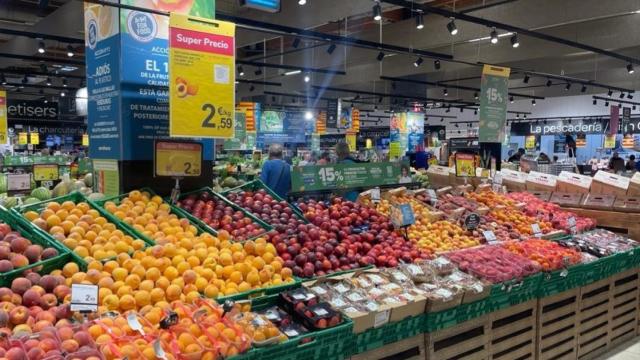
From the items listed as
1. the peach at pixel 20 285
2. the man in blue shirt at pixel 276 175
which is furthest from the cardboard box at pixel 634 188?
the peach at pixel 20 285

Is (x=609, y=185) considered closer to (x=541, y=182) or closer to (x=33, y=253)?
(x=541, y=182)

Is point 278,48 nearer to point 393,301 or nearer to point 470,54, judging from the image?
point 470,54

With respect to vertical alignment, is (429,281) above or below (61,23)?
below

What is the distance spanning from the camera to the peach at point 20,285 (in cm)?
241

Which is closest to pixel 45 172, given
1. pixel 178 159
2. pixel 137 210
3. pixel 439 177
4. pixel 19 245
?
pixel 178 159

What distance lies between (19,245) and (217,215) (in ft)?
4.62

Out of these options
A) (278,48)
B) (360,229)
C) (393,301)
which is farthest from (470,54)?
(393,301)

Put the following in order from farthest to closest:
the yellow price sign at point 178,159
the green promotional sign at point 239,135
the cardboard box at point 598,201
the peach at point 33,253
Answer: the green promotional sign at point 239,135
the cardboard box at point 598,201
the yellow price sign at point 178,159
the peach at point 33,253

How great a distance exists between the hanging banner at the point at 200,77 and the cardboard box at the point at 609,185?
189 inches

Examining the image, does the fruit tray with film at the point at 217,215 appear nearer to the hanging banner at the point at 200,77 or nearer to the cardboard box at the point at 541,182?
the hanging banner at the point at 200,77

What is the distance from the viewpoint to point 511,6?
33.7 feet

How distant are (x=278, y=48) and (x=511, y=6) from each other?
784 cm

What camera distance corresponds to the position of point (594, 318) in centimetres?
462

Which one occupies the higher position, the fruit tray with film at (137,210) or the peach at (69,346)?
the fruit tray with film at (137,210)
